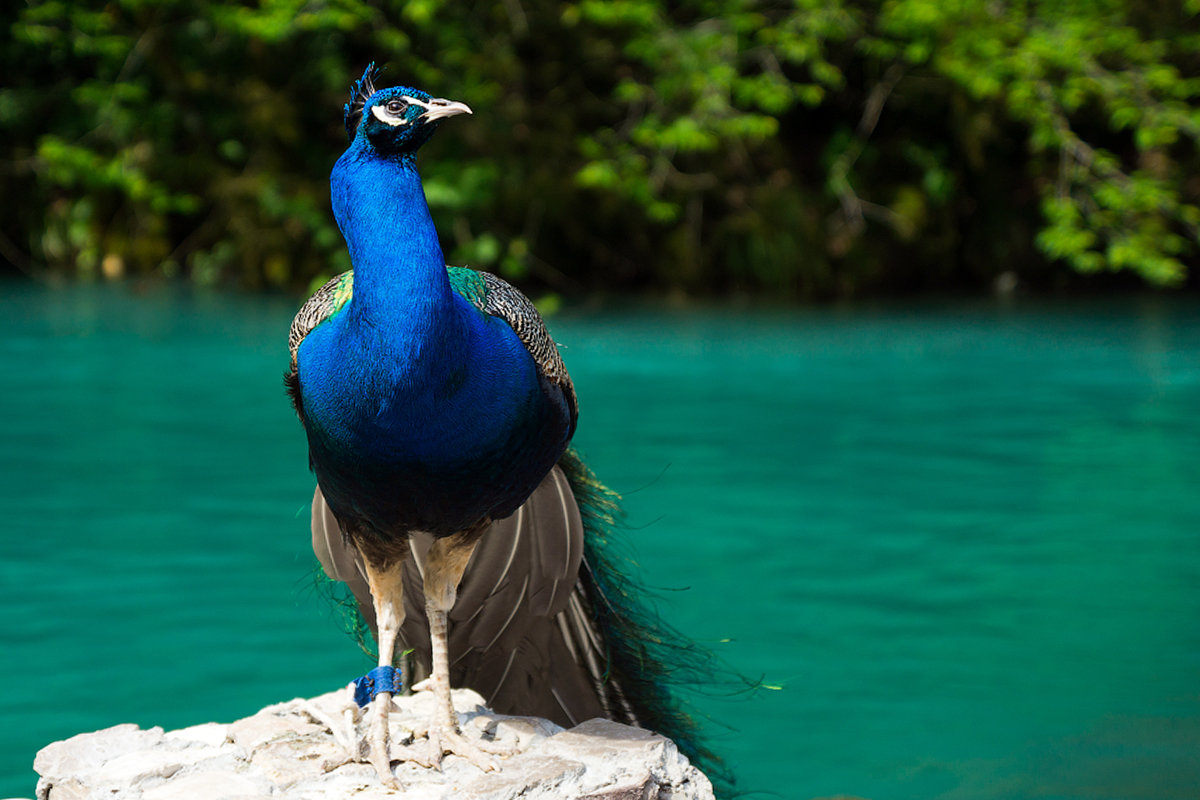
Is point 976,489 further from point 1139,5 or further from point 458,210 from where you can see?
point 1139,5

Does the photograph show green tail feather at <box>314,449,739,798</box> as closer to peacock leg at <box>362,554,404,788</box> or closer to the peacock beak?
peacock leg at <box>362,554,404,788</box>

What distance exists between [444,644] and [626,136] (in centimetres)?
1344

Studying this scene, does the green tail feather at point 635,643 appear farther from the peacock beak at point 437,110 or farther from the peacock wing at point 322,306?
the peacock beak at point 437,110

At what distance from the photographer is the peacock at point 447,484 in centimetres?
297

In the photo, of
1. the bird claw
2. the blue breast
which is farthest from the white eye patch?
the bird claw

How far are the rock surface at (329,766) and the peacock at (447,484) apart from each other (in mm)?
93

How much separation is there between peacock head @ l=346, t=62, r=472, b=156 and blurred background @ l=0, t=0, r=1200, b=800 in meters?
2.57

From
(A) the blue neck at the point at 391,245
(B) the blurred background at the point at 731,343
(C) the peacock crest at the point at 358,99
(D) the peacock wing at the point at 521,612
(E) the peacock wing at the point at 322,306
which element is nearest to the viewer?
(A) the blue neck at the point at 391,245

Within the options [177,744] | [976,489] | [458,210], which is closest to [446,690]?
[177,744]

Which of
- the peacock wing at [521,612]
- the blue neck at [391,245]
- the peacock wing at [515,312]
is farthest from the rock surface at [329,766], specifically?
the blue neck at [391,245]

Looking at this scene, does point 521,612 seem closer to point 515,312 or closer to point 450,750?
point 450,750

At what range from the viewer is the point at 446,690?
346 cm

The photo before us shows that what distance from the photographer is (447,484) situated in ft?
10.1

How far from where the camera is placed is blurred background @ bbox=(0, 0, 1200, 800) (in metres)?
5.71
